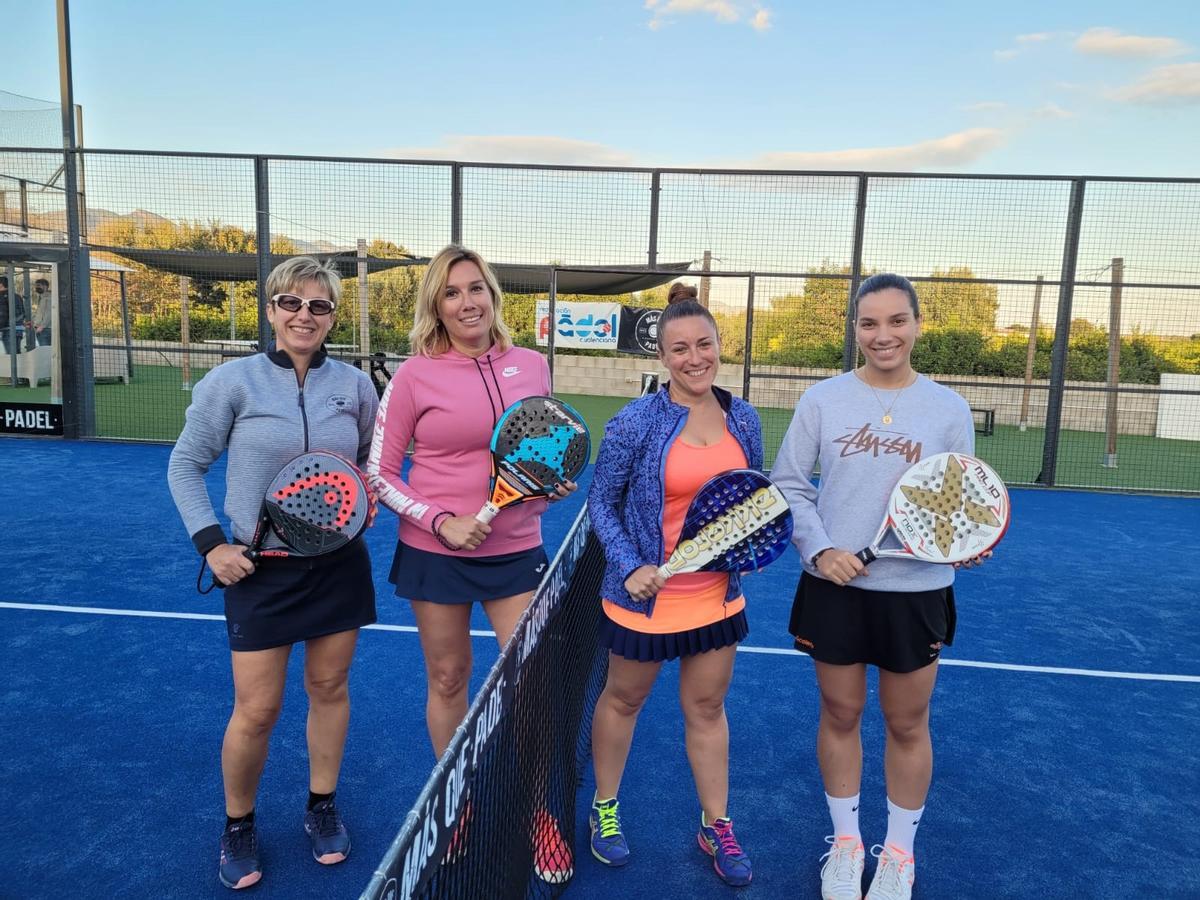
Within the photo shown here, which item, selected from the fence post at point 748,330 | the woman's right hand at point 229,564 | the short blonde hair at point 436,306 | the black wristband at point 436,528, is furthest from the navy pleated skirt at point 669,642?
the fence post at point 748,330

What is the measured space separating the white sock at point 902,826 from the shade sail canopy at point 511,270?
7.34m

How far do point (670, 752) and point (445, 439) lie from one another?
1.74 m

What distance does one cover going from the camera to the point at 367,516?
2346mm

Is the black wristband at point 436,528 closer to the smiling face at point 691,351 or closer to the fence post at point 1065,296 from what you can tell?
the smiling face at point 691,351

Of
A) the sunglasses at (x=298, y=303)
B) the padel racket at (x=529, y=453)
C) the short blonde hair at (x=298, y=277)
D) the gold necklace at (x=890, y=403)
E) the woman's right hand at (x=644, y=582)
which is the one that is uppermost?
the short blonde hair at (x=298, y=277)

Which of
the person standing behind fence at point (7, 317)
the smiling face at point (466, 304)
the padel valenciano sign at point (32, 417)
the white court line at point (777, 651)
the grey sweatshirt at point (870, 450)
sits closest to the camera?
the grey sweatshirt at point (870, 450)

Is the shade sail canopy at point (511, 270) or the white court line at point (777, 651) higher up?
the shade sail canopy at point (511, 270)

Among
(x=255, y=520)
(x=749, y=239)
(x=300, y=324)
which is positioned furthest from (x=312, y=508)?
(x=749, y=239)

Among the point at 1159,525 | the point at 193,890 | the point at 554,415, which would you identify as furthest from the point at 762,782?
the point at 1159,525

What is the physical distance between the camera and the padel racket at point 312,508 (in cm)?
228

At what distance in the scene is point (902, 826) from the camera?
2.46 m

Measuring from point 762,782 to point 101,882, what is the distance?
2.27 m

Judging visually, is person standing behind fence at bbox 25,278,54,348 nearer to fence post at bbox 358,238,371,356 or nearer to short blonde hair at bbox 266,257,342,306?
fence post at bbox 358,238,371,356

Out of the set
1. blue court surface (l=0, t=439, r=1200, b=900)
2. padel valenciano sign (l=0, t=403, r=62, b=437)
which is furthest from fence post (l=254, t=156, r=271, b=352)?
blue court surface (l=0, t=439, r=1200, b=900)
